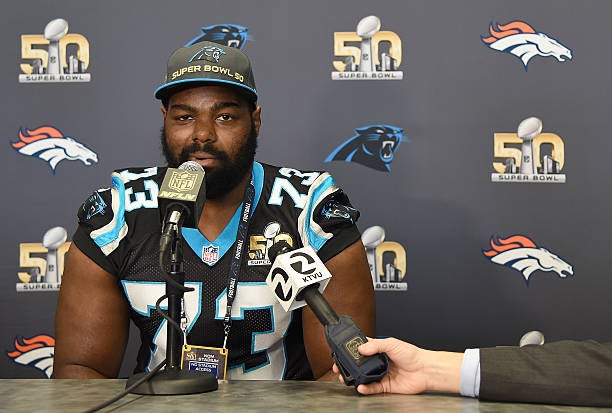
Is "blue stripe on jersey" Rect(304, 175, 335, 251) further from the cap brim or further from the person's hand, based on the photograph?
the person's hand

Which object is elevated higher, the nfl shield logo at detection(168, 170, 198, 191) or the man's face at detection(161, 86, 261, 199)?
the man's face at detection(161, 86, 261, 199)

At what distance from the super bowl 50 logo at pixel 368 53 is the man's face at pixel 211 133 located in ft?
2.24

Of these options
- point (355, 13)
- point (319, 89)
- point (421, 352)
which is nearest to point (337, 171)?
point (319, 89)

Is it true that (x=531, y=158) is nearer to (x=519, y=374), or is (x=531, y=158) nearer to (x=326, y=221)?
(x=326, y=221)

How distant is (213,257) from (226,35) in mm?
994

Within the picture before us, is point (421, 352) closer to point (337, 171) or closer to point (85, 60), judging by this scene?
point (337, 171)

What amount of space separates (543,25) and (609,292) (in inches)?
34.7

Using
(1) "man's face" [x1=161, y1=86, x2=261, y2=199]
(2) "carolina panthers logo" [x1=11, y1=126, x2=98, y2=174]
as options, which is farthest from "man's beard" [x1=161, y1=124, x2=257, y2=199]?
(2) "carolina panthers logo" [x1=11, y1=126, x2=98, y2=174]

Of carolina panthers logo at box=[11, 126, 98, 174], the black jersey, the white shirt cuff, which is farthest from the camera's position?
carolina panthers logo at box=[11, 126, 98, 174]

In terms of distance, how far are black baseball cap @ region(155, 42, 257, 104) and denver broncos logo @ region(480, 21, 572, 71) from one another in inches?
38.2

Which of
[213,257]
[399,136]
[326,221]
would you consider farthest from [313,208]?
[399,136]

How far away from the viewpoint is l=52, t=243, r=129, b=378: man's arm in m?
1.68

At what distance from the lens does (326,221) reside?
1724 millimetres

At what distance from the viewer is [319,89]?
2.36 m
